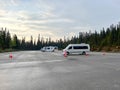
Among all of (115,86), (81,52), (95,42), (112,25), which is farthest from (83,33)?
(115,86)

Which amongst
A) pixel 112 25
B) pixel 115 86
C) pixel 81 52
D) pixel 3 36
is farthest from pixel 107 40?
pixel 115 86

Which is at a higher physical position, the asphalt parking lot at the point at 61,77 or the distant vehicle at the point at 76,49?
the distant vehicle at the point at 76,49

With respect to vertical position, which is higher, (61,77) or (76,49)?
(76,49)

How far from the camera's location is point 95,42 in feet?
438

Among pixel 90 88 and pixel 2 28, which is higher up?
pixel 2 28

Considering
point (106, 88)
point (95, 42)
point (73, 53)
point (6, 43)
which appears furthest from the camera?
point (6, 43)

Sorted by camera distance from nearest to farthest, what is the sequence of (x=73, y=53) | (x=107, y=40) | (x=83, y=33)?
(x=73, y=53), (x=107, y=40), (x=83, y=33)

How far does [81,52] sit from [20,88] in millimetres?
49196

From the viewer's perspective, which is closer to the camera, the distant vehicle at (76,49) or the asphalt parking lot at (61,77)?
the asphalt parking lot at (61,77)

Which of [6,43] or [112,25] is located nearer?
[112,25]

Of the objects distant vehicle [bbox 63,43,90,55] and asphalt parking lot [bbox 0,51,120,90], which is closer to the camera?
asphalt parking lot [bbox 0,51,120,90]

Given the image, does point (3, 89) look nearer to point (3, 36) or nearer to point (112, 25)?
point (112, 25)

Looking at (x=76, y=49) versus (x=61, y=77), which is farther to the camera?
(x=76, y=49)

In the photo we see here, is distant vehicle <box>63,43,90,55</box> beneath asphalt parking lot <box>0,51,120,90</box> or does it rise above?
above
